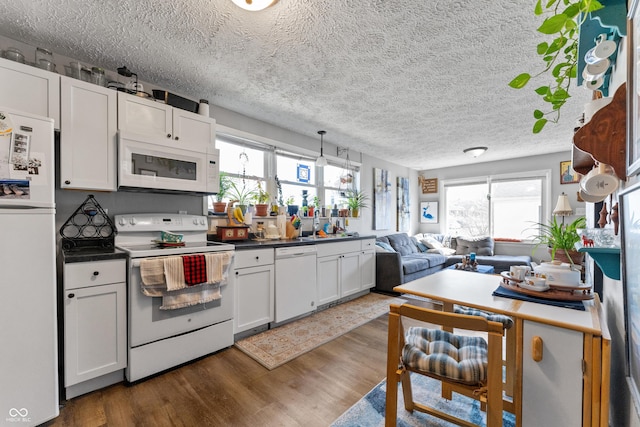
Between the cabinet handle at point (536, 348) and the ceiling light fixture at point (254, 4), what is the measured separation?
A: 209 cm

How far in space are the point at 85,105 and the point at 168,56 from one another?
2.27 ft

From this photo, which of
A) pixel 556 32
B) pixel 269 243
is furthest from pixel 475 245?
pixel 556 32

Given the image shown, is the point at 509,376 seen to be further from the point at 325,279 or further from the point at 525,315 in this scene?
the point at 325,279

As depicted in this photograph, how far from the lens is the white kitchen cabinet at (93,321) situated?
5.73 ft

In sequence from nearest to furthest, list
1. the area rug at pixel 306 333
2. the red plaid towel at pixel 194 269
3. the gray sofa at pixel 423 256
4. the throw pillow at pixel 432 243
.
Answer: the red plaid towel at pixel 194 269 < the area rug at pixel 306 333 < the gray sofa at pixel 423 256 < the throw pillow at pixel 432 243

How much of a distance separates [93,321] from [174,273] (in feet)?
1.77

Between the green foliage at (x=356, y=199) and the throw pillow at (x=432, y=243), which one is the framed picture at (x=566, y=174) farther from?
the green foliage at (x=356, y=199)

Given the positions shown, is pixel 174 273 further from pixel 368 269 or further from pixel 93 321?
pixel 368 269

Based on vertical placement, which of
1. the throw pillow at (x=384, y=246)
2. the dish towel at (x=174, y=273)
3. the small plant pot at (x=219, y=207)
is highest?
the small plant pot at (x=219, y=207)

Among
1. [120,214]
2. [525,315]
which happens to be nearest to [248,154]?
[120,214]

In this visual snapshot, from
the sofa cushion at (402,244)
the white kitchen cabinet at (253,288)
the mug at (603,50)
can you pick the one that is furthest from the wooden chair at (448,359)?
the sofa cushion at (402,244)

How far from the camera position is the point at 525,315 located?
1.14 meters

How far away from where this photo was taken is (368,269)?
4168mm

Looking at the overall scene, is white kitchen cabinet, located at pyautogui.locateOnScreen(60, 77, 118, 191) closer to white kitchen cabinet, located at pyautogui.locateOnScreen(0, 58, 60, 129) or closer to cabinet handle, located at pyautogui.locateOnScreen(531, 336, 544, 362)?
white kitchen cabinet, located at pyautogui.locateOnScreen(0, 58, 60, 129)
